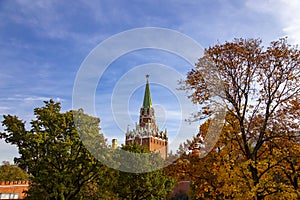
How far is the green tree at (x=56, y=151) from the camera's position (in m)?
20.8

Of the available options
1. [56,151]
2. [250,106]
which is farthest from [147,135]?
[250,106]

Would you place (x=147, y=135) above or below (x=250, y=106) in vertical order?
above

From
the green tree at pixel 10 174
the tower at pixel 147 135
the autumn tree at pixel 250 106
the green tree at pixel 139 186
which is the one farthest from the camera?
the tower at pixel 147 135

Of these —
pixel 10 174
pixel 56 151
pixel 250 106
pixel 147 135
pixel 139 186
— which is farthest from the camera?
pixel 147 135

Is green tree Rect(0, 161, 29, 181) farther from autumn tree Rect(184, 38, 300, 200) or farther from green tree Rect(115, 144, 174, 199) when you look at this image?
autumn tree Rect(184, 38, 300, 200)

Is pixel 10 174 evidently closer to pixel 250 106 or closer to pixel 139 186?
pixel 139 186

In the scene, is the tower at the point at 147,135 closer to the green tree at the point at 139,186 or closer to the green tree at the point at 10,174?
the green tree at the point at 10,174

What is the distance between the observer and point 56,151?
2139 centimetres

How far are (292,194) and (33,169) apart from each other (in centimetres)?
1607

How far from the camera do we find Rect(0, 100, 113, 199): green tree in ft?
68.2

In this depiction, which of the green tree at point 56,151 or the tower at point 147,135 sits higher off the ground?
the tower at point 147,135

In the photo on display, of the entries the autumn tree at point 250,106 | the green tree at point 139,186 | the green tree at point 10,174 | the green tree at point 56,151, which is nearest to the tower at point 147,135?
the green tree at point 10,174

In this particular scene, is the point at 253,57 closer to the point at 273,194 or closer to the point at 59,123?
the point at 273,194

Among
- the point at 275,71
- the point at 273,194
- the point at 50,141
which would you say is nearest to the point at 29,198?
the point at 50,141
